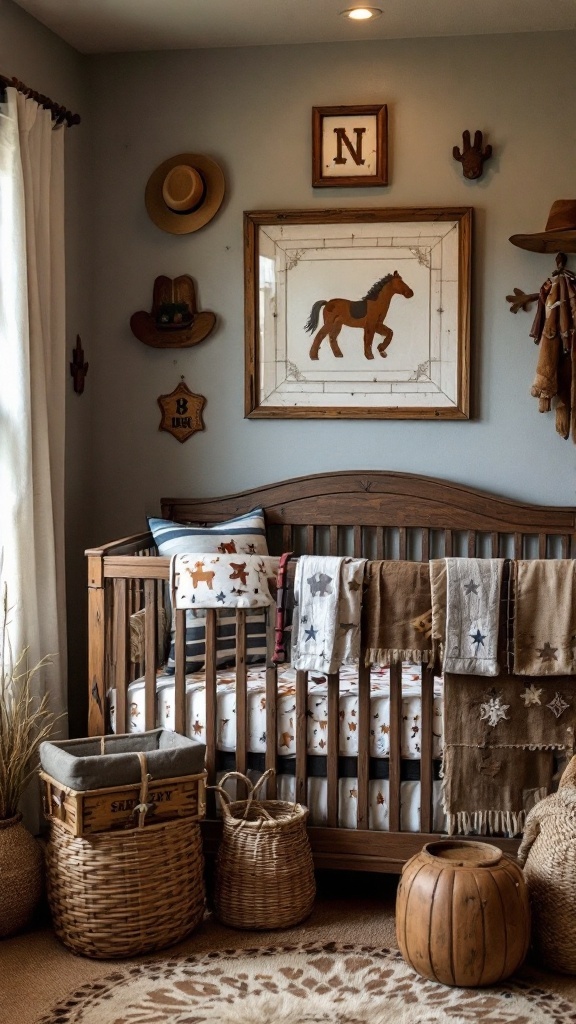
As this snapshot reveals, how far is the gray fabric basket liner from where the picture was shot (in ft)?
7.87

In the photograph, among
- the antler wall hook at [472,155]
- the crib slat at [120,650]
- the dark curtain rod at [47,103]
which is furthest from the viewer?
the antler wall hook at [472,155]

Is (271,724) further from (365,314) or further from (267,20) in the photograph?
(267,20)

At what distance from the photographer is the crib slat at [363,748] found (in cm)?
261

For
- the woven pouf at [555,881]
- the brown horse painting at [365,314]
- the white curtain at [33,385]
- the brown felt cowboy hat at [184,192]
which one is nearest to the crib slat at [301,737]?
the woven pouf at [555,881]

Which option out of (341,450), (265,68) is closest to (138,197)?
(265,68)

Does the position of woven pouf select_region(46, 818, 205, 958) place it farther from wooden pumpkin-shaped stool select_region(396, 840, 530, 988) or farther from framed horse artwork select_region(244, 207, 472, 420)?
framed horse artwork select_region(244, 207, 472, 420)

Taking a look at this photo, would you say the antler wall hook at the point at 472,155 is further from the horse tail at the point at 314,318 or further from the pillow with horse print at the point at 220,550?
the pillow with horse print at the point at 220,550

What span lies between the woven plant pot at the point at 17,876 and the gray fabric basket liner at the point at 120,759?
0.19 m

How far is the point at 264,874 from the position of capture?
2.54 metres

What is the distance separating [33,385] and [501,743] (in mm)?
1627

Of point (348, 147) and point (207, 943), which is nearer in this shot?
point (207, 943)

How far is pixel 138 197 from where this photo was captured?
3.61 metres

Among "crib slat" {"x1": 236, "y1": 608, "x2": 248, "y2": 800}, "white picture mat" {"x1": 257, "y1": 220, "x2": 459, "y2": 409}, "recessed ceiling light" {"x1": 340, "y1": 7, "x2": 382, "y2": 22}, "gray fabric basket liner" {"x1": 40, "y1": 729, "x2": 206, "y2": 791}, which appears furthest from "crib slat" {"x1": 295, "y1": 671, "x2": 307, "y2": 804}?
"recessed ceiling light" {"x1": 340, "y1": 7, "x2": 382, "y2": 22}

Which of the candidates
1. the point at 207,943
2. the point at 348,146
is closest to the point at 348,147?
the point at 348,146
